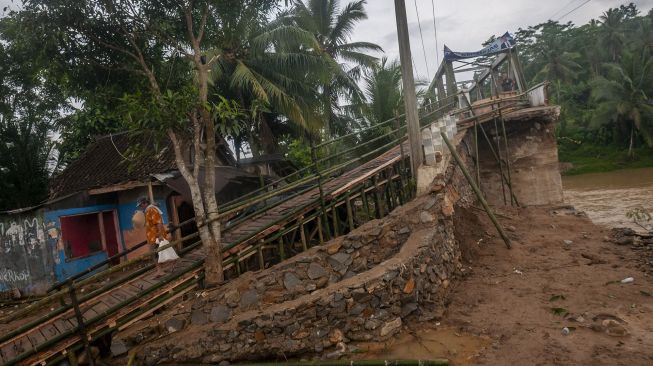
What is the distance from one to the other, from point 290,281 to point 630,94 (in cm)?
3298

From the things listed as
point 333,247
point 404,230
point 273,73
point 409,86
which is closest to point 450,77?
point 273,73

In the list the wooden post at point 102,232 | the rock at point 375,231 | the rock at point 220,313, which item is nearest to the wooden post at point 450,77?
the rock at point 375,231

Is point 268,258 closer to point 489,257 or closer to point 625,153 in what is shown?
point 489,257

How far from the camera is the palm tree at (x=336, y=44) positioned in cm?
1681

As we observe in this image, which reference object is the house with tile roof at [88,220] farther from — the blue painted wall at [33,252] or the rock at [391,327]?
the rock at [391,327]

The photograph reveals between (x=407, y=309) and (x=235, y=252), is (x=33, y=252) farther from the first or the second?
(x=407, y=309)

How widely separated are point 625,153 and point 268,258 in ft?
113

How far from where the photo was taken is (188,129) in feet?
20.1

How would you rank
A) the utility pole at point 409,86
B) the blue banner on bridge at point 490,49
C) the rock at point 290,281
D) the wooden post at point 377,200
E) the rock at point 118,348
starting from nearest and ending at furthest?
the rock at point 118,348
the rock at point 290,281
the utility pole at point 409,86
the wooden post at point 377,200
the blue banner on bridge at point 490,49

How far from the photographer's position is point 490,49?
15.8m

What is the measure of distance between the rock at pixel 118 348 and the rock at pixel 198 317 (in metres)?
0.89

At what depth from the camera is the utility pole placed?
797 centimetres

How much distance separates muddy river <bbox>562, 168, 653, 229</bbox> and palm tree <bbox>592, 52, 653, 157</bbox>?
352 centimetres

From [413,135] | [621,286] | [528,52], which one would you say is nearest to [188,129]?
[413,135]
